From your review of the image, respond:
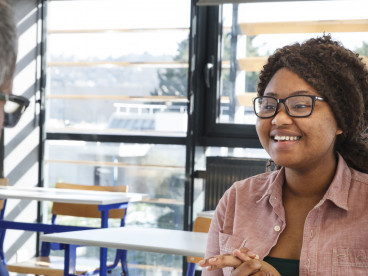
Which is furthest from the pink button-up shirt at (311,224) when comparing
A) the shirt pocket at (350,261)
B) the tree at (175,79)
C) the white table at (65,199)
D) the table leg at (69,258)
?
the tree at (175,79)

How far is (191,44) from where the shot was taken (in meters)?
4.83

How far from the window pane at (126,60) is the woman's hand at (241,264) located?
3.43 metres

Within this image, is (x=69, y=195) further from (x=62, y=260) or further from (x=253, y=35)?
(x=253, y=35)

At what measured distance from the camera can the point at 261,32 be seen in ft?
15.3

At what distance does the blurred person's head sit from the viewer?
0.30 metres

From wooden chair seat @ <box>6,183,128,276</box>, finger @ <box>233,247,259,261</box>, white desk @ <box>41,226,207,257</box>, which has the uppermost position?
finger @ <box>233,247,259,261</box>

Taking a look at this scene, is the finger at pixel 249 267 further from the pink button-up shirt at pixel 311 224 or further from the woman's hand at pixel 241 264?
the pink button-up shirt at pixel 311 224

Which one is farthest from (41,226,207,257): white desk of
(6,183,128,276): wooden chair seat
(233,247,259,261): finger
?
(233,247,259,261): finger

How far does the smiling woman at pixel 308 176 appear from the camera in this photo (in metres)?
1.42

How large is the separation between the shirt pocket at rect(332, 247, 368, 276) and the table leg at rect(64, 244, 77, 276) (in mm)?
1729

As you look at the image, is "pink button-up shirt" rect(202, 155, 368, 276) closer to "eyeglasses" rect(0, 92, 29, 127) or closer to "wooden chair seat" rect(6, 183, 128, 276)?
"eyeglasses" rect(0, 92, 29, 127)

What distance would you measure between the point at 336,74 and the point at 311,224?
39 cm

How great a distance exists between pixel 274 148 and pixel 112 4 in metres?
3.90

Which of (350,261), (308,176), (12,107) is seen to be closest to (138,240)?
(308,176)
